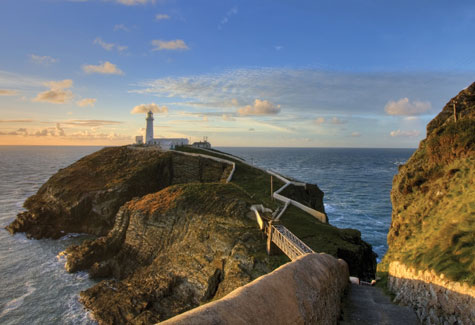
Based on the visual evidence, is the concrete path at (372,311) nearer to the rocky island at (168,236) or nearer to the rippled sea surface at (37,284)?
the rocky island at (168,236)

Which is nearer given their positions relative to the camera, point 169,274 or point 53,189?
point 169,274

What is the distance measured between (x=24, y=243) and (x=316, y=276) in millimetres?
42267

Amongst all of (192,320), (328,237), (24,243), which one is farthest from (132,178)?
(192,320)

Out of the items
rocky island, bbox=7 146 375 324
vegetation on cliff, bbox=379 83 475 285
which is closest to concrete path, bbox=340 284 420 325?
vegetation on cliff, bbox=379 83 475 285

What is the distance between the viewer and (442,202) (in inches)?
595

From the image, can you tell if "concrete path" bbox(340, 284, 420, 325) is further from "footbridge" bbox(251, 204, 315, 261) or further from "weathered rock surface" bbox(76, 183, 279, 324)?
"weathered rock surface" bbox(76, 183, 279, 324)

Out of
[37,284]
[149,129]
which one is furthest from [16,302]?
[149,129]

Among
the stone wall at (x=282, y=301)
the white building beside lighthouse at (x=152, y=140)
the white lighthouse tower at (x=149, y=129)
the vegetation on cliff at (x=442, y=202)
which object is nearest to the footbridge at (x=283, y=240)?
the vegetation on cliff at (x=442, y=202)

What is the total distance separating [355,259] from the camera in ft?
68.2

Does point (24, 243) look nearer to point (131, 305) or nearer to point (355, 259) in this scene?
point (131, 305)

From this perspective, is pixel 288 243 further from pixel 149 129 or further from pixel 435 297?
pixel 149 129

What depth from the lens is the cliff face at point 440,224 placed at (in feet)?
28.4

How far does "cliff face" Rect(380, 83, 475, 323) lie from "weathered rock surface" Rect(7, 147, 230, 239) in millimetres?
31756

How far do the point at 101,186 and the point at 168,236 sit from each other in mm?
24359
